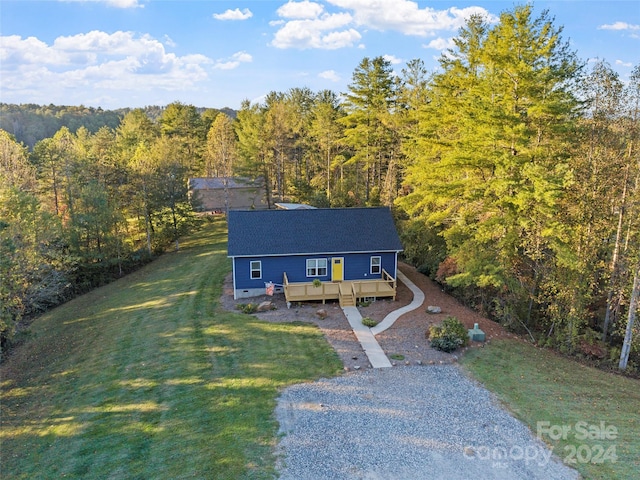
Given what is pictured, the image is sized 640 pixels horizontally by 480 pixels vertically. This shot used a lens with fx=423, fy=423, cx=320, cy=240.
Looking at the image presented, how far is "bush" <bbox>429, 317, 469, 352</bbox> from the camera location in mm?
16445

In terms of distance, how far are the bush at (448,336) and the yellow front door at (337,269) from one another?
655 centimetres

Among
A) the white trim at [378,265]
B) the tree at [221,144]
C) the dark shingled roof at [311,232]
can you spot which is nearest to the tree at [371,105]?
the dark shingled roof at [311,232]

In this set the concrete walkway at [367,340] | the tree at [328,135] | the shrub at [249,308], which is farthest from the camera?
the tree at [328,135]

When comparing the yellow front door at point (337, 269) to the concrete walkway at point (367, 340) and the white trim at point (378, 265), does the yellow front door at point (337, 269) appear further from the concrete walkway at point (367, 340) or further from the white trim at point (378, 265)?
the concrete walkway at point (367, 340)

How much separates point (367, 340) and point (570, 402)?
722cm

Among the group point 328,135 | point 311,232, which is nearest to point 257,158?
point 328,135

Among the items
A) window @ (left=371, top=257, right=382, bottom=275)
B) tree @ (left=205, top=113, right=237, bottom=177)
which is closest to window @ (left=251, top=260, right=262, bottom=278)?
window @ (left=371, top=257, right=382, bottom=275)

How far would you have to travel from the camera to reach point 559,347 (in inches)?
737

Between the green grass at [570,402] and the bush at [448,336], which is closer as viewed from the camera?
the green grass at [570,402]

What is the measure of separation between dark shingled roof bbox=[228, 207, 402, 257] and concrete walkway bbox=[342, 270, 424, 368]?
122 inches

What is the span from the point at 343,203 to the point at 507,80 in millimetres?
18039

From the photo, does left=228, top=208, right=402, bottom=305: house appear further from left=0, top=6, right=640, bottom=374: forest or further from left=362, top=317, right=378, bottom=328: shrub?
left=0, top=6, right=640, bottom=374: forest

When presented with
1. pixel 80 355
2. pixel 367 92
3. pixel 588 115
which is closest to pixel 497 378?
pixel 588 115

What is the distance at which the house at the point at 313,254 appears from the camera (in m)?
21.7
